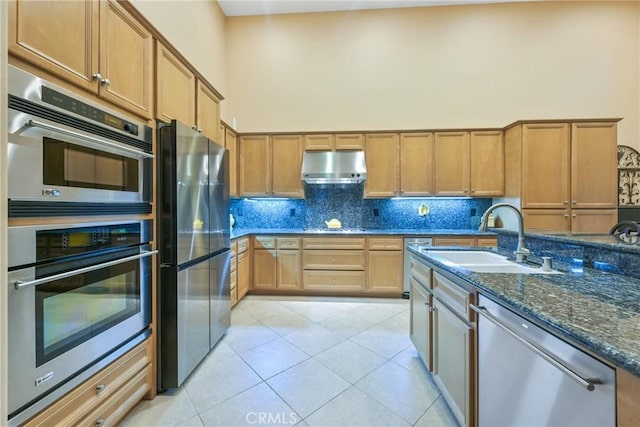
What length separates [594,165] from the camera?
343cm

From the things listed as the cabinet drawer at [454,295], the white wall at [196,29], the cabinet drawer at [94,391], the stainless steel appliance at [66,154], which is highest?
the white wall at [196,29]

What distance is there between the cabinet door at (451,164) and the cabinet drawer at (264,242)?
255cm

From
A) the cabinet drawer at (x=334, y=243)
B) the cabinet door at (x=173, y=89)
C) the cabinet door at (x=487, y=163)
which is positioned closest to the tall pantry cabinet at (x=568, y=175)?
the cabinet door at (x=487, y=163)

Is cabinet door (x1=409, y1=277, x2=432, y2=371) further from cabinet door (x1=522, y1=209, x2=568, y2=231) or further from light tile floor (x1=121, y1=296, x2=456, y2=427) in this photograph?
cabinet door (x1=522, y1=209, x2=568, y2=231)

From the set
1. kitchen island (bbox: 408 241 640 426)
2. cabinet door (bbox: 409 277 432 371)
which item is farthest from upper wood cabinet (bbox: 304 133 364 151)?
kitchen island (bbox: 408 241 640 426)

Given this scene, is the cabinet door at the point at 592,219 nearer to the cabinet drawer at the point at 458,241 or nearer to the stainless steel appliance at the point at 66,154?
the cabinet drawer at the point at 458,241

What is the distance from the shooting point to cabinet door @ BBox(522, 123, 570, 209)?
346 centimetres

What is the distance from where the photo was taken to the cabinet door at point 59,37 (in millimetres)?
996

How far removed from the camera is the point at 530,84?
4.09 metres

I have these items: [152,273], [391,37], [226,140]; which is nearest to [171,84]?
[152,273]

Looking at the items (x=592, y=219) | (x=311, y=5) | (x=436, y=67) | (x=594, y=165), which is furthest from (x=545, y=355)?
(x=311, y=5)

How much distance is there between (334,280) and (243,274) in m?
1.27

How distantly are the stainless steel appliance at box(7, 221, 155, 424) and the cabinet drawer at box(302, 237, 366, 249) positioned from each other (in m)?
2.32

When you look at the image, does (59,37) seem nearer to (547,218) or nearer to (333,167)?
(333,167)
